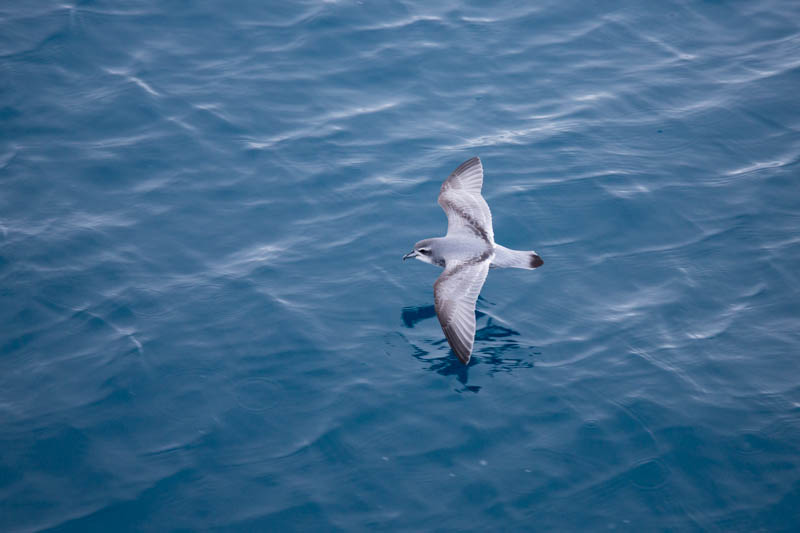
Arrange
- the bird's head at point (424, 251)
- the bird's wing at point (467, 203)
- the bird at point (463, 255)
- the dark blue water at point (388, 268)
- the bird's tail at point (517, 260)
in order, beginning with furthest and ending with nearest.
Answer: the bird's wing at point (467, 203), the bird's head at point (424, 251), the bird's tail at point (517, 260), the bird at point (463, 255), the dark blue water at point (388, 268)

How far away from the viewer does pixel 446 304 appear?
11.0 m

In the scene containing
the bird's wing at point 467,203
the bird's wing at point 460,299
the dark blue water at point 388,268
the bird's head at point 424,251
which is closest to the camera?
the dark blue water at point 388,268

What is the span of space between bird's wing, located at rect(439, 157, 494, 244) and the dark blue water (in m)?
0.67

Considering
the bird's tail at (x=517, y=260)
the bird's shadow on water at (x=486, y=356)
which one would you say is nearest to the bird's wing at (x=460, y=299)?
the bird's tail at (x=517, y=260)

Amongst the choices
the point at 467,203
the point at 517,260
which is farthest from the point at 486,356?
the point at 467,203

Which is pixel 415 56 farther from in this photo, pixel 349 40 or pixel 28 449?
pixel 28 449

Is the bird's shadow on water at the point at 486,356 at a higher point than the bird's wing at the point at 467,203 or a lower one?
lower

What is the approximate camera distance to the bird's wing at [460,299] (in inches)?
421

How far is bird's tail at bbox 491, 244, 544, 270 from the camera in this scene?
11531 mm

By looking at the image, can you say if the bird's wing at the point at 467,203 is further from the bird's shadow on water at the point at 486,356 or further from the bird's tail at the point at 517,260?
the bird's shadow on water at the point at 486,356

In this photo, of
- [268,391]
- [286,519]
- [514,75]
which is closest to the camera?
[286,519]

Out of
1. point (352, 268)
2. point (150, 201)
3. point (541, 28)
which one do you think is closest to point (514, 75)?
point (541, 28)

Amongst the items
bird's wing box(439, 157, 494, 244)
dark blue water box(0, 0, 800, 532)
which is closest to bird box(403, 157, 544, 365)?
bird's wing box(439, 157, 494, 244)

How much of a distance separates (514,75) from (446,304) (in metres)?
7.00
